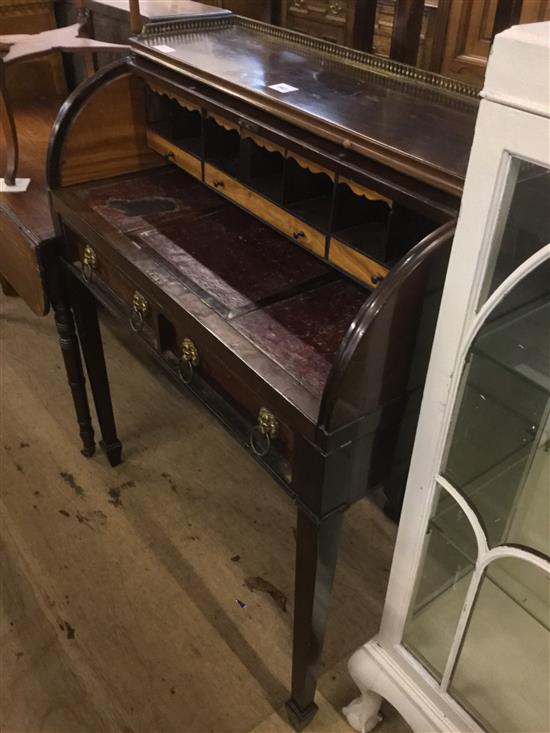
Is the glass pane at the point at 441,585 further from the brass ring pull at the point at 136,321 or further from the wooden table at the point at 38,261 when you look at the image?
the wooden table at the point at 38,261

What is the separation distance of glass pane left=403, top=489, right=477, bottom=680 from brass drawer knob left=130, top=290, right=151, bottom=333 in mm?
592

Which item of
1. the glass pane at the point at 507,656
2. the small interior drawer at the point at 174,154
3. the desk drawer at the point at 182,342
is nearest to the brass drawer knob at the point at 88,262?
the desk drawer at the point at 182,342

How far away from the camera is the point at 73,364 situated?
1.66 meters

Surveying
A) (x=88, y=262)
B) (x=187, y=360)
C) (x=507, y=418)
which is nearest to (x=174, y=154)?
(x=88, y=262)

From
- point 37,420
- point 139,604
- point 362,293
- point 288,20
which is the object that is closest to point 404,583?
point 362,293

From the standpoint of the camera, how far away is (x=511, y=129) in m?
0.64

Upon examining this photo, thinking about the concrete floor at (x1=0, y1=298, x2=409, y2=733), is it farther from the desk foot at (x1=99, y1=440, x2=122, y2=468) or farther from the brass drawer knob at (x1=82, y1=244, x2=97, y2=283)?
the brass drawer knob at (x1=82, y1=244, x2=97, y2=283)

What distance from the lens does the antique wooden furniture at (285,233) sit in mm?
866

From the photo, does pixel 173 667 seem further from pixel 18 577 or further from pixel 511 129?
pixel 511 129

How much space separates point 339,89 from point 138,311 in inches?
20.4

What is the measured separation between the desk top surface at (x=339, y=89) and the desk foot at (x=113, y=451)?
1.02m

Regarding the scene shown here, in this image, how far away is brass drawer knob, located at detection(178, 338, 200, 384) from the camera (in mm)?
1079

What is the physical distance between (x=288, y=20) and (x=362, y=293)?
1.98 m

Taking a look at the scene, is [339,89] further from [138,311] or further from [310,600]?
[310,600]
